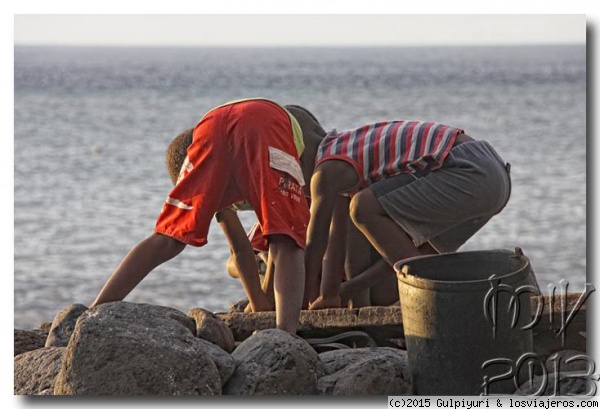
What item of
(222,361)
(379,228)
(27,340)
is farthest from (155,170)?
(222,361)

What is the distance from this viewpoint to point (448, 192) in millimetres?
5590

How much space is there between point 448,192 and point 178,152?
122cm

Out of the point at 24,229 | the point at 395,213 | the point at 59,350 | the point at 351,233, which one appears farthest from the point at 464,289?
the point at 24,229

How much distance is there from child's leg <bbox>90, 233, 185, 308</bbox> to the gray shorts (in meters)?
0.91

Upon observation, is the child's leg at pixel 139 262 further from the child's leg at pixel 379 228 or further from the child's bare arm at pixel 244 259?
the child's leg at pixel 379 228

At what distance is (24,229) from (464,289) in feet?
9.30

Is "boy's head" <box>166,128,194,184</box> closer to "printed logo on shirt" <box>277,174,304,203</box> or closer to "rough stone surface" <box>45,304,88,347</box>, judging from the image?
"printed logo on shirt" <box>277,174,304,203</box>

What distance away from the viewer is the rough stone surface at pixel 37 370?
17.0ft

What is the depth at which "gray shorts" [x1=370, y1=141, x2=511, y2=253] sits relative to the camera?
18.1 ft

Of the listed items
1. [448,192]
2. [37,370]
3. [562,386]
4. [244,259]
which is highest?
[448,192]

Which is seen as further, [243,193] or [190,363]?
[243,193]

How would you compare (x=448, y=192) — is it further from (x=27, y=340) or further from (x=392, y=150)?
(x=27, y=340)

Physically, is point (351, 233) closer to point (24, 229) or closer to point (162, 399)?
point (162, 399)

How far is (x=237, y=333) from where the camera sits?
572cm
